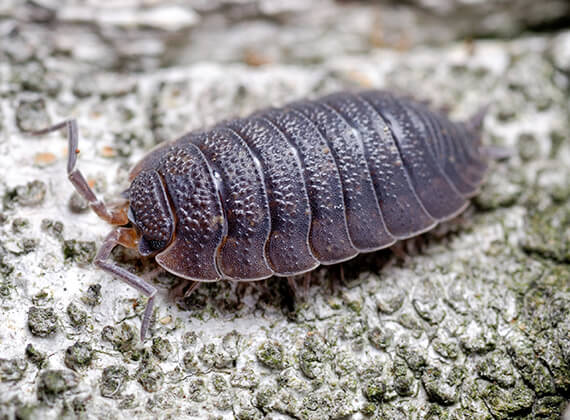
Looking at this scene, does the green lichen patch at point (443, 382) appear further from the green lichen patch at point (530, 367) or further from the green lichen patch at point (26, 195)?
the green lichen patch at point (26, 195)

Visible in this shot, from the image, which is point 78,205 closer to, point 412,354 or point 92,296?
point 92,296

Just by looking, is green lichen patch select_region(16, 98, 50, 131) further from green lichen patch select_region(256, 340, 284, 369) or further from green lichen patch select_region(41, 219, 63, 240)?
green lichen patch select_region(256, 340, 284, 369)

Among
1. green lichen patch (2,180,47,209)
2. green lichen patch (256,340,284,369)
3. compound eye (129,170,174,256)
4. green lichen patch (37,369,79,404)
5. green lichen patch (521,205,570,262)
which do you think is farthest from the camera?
green lichen patch (521,205,570,262)

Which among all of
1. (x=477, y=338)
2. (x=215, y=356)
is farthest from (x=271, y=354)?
(x=477, y=338)

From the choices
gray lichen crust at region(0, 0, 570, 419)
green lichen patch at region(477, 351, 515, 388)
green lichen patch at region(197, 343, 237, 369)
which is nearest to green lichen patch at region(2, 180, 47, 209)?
gray lichen crust at region(0, 0, 570, 419)

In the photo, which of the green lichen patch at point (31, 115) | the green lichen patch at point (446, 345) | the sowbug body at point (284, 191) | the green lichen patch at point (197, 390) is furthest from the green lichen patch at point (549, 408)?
the green lichen patch at point (31, 115)

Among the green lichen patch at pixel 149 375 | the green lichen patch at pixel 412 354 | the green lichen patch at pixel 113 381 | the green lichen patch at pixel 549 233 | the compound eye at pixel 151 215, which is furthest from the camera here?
the green lichen patch at pixel 549 233
